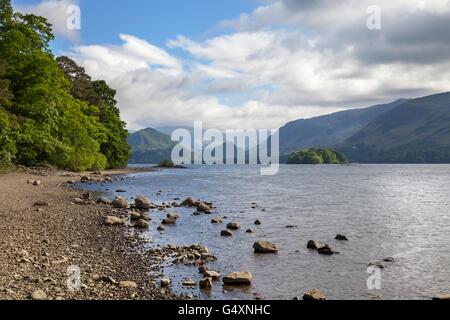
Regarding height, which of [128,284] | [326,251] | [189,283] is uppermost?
[128,284]

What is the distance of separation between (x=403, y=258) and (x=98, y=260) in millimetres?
16283

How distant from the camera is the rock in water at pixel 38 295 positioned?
12.2 metres

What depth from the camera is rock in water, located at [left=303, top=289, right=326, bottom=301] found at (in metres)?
15.3

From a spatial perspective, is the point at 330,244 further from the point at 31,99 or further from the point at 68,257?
the point at 31,99

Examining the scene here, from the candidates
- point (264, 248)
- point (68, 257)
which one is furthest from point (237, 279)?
point (68, 257)

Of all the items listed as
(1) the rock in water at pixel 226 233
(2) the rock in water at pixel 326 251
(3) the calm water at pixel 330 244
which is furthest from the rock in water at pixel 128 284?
(1) the rock in water at pixel 226 233

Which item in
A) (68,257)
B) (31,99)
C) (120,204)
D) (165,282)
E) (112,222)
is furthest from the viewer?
(31,99)

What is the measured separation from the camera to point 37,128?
65.4 m

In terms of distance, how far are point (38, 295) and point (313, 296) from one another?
31.0 feet

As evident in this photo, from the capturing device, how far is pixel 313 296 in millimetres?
15484

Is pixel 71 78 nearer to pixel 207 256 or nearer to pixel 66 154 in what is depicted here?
pixel 66 154

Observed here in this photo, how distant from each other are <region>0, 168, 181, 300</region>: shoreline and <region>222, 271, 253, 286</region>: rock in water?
2689mm

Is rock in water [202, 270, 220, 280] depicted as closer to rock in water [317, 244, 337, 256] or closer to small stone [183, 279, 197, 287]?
small stone [183, 279, 197, 287]
